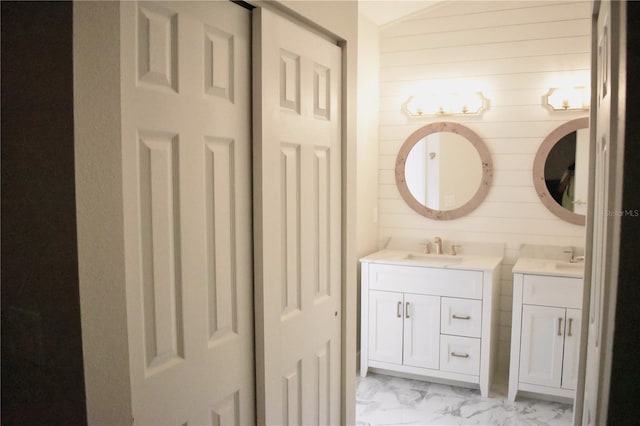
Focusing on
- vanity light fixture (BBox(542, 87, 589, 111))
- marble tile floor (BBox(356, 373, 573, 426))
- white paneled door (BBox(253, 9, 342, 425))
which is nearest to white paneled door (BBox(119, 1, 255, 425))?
white paneled door (BBox(253, 9, 342, 425))

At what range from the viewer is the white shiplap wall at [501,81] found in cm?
336

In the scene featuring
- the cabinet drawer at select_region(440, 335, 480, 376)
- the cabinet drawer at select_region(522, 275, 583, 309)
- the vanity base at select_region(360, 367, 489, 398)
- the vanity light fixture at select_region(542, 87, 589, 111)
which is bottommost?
the vanity base at select_region(360, 367, 489, 398)

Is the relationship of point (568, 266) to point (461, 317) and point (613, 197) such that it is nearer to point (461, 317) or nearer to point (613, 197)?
point (461, 317)

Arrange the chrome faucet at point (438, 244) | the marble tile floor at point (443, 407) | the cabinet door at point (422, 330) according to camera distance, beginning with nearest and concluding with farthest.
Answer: the marble tile floor at point (443, 407) < the cabinet door at point (422, 330) < the chrome faucet at point (438, 244)

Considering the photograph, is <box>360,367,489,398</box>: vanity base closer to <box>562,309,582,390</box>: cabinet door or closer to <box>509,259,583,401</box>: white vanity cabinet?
<box>509,259,583,401</box>: white vanity cabinet

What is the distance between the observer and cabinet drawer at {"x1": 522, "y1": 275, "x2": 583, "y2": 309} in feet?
9.80

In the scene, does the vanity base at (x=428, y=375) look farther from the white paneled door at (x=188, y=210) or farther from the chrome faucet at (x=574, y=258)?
the white paneled door at (x=188, y=210)

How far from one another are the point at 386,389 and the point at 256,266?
2.08 meters

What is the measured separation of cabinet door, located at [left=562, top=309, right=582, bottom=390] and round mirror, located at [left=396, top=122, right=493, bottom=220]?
1.02 metres

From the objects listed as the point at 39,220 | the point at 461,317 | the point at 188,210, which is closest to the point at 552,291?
→ the point at 461,317

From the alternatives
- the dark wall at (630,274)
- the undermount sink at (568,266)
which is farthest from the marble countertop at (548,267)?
the dark wall at (630,274)

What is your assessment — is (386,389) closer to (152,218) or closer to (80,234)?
(152,218)

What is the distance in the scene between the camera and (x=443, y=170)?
375cm

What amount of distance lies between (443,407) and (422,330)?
1.62 ft
